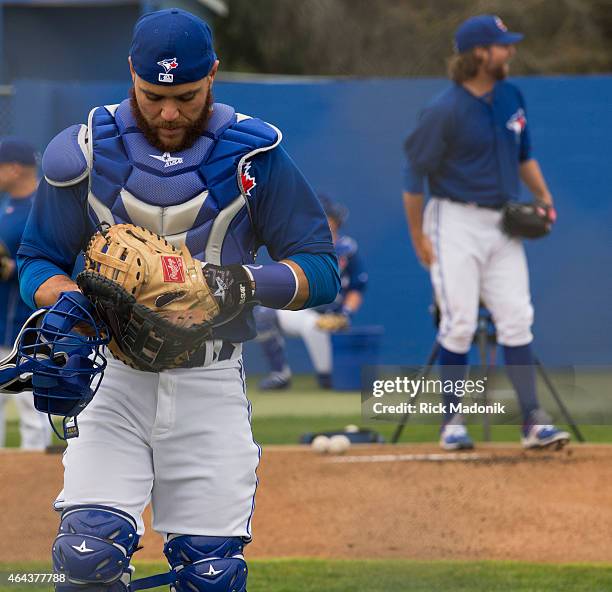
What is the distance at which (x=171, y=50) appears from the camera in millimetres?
3234

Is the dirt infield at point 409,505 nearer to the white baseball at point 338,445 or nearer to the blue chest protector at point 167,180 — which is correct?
the white baseball at point 338,445

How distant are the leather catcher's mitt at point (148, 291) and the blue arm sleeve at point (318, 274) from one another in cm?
31

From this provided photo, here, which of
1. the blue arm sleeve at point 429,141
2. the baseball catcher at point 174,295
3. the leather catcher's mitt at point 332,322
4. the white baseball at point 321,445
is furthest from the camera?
the leather catcher's mitt at point 332,322

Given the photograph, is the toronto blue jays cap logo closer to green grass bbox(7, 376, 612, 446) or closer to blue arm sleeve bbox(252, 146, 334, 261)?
blue arm sleeve bbox(252, 146, 334, 261)

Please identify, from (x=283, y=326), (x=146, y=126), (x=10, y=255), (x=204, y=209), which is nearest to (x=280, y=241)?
(x=204, y=209)

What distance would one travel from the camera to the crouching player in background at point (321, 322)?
36.6 feet

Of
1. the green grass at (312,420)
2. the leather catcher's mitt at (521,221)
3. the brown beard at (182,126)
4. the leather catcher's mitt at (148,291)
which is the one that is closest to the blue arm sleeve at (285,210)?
the brown beard at (182,126)

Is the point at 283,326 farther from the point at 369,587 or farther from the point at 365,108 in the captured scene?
the point at 369,587

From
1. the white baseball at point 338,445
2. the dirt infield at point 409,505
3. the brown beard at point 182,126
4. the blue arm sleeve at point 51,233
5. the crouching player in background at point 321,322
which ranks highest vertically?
the brown beard at point 182,126

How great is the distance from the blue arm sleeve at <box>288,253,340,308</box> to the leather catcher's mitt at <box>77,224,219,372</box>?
0.31 m

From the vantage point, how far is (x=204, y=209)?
335 centimetres

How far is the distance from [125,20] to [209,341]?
14.8 meters

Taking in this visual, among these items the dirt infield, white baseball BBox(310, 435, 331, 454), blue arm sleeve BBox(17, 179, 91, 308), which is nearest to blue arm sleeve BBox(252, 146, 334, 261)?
blue arm sleeve BBox(17, 179, 91, 308)

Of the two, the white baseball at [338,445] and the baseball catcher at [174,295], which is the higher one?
the baseball catcher at [174,295]
